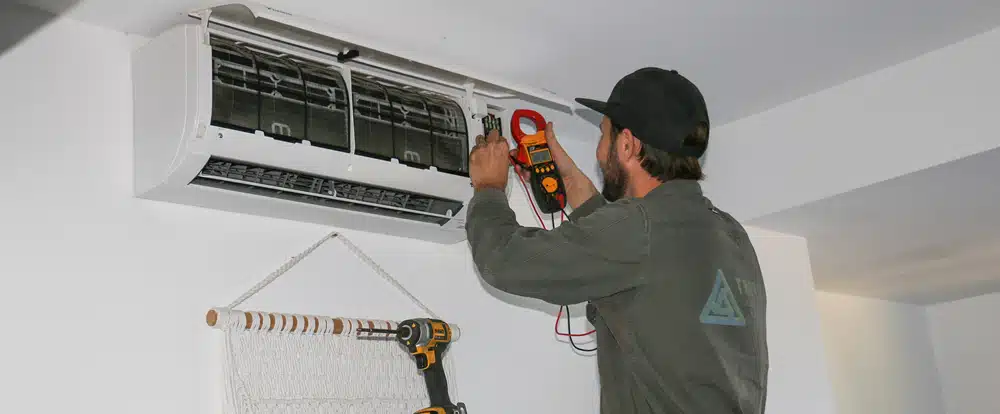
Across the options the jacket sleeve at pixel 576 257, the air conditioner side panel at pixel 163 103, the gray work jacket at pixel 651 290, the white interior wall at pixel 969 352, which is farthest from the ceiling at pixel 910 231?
the air conditioner side panel at pixel 163 103

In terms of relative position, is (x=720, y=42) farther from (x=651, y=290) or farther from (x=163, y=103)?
(x=163, y=103)

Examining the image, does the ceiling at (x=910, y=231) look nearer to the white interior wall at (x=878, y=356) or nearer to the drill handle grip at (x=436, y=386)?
the white interior wall at (x=878, y=356)

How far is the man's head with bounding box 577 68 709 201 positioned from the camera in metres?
1.73

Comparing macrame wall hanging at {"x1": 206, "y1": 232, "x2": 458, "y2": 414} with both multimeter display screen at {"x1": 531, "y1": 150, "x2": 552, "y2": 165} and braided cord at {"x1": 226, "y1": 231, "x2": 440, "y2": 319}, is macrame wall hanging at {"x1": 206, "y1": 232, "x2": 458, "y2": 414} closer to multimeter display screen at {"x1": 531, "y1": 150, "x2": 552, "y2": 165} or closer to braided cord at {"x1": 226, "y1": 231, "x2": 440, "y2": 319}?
braided cord at {"x1": 226, "y1": 231, "x2": 440, "y2": 319}

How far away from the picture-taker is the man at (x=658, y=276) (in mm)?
1549

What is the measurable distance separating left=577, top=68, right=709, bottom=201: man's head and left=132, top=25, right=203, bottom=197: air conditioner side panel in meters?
0.79

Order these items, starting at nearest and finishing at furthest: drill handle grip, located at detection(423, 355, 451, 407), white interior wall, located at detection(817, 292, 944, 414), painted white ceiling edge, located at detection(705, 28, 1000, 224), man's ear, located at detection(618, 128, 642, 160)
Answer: man's ear, located at detection(618, 128, 642, 160) → drill handle grip, located at detection(423, 355, 451, 407) → painted white ceiling edge, located at detection(705, 28, 1000, 224) → white interior wall, located at detection(817, 292, 944, 414)

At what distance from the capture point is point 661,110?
1728 millimetres

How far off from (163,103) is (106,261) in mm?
325

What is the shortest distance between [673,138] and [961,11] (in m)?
0.92

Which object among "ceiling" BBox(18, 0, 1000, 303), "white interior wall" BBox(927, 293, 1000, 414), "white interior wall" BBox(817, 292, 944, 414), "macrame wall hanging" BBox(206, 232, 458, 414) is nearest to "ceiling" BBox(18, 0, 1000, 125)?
"ceiling" BBox(18, 0, 1000, 303)

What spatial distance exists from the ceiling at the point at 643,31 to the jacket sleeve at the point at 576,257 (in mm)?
630

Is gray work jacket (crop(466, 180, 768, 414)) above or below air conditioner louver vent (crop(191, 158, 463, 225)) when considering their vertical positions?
below

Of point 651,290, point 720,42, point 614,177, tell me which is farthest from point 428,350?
point 720,42
